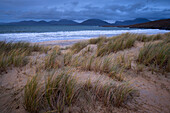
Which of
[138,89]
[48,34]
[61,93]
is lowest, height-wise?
[138,89]

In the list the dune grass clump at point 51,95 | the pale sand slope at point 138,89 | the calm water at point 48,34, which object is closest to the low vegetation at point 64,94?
the dune grass clump at point 51,95

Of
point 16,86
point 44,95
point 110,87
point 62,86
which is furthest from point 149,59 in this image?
point 16,86

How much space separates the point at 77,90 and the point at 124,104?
0.80 m

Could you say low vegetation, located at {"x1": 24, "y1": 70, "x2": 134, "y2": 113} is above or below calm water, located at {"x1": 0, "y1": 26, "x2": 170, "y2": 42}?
below

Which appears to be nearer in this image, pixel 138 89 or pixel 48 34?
pixel 138 89

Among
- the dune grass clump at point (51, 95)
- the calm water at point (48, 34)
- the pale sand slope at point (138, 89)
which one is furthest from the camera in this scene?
the calm water at point (48, 34)

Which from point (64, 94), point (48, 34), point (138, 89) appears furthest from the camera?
point (48, 34)

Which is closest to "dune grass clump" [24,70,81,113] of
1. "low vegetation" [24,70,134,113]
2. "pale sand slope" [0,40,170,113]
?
"low vegetation" [24,70,134,113]

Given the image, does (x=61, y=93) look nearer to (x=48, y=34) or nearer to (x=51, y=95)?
(x=51, y=95)

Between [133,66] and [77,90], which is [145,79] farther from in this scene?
[77,90]

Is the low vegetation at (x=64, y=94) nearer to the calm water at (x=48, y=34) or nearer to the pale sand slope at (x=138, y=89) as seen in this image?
the pale sand slope at (x=138, y=89)

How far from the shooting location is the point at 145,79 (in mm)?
2490

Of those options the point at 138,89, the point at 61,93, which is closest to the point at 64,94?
the point at 61,93

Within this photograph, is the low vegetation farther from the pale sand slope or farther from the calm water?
the calm water
